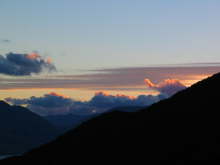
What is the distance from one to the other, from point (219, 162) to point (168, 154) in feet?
132

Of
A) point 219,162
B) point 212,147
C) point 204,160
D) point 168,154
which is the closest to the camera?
point 219,162

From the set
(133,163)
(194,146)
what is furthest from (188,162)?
(133,163)

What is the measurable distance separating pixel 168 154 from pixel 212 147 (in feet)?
69.9

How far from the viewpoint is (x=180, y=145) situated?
199 metres

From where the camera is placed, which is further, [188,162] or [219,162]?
[188,162]

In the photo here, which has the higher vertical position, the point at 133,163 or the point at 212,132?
the point at 212,132

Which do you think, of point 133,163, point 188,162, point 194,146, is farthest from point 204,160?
point 133,163

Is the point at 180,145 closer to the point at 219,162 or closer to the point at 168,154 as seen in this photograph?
the point at 168,154

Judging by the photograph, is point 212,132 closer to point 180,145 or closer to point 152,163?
point 180,145

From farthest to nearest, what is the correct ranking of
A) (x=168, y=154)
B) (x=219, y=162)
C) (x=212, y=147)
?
(x=168, y=154) → (x=212, y=147) → (x=219, y=162)

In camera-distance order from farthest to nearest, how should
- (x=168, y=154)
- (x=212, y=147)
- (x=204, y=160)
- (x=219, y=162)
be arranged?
(x=168, y=154) < (x=212, y=147) < (x=204, y=160) < (x=219, y=162)

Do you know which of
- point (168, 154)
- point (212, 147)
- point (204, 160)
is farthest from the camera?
point (168, 154)

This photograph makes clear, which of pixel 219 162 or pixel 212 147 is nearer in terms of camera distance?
pixel 219 162

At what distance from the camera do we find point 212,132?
19762 centimetres
